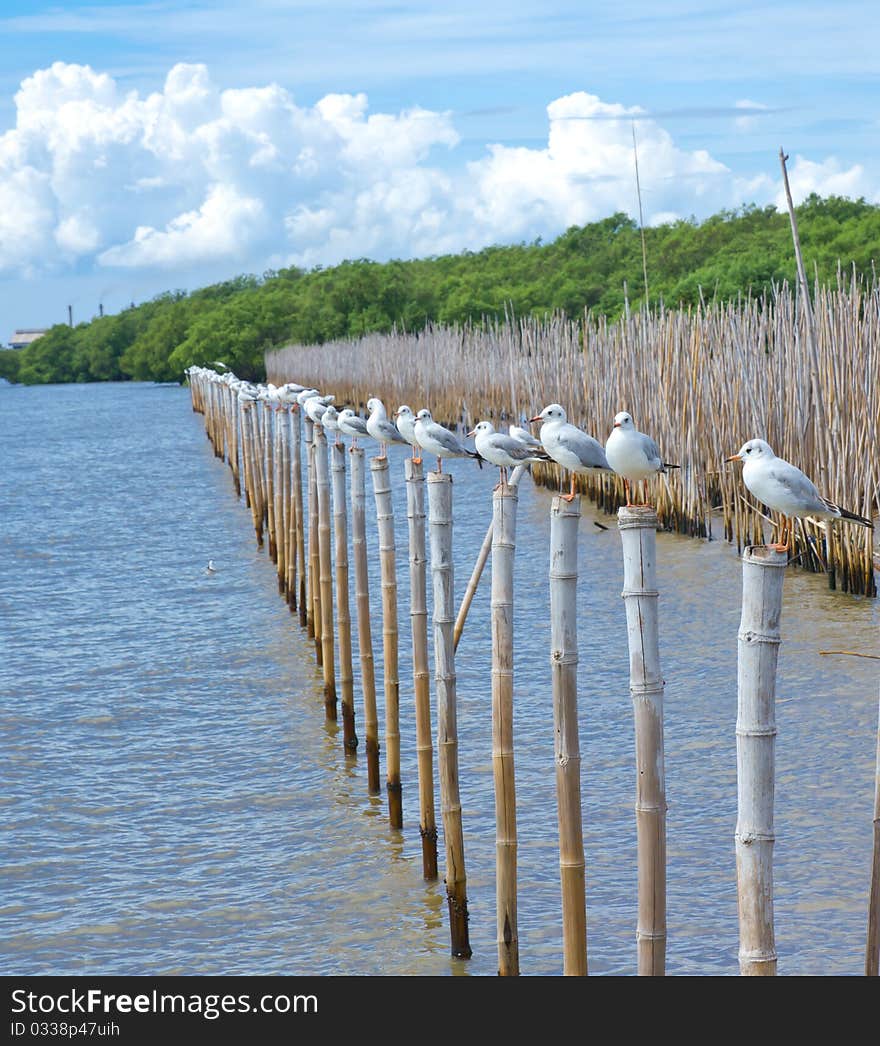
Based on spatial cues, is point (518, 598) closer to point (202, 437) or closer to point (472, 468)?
point (472, 468)

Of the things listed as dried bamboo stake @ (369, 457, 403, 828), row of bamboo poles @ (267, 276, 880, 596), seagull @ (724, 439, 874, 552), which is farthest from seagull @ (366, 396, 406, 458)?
seagull @ (724, 439, 874, 552)

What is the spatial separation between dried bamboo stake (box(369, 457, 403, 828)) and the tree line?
1122 centimetres

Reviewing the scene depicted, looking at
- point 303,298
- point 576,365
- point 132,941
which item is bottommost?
point 132,941

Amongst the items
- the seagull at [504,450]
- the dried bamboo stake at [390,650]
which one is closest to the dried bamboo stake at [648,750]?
the dried bamboo stake at [390,650]

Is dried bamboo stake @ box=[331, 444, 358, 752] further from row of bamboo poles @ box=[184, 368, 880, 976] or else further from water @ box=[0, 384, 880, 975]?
water @ box=[0, 384, 880, 975]

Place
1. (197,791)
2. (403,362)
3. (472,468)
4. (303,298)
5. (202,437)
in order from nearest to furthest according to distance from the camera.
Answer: (197,791) → (472,468) → (403,362) → (202,437) → (303,298)

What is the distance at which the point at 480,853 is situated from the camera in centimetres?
791

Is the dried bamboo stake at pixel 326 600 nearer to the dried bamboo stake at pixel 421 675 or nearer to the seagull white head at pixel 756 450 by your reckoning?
the dried bamboo stake at pixel 421 675

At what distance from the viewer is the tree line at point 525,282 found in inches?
1549

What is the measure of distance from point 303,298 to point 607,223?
21.8 metres

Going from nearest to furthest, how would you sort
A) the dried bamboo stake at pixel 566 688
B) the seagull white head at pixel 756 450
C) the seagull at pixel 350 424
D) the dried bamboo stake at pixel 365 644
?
1. the dried bamboo stake at pixel 566 688
2. the seagull white head at pixel 756 450
3. the dried bamboo stake at pixel 365 644
4. the seagull at pixel 350 424

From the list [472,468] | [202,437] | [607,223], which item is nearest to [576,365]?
[472,468]

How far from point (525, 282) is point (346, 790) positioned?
67.3 m

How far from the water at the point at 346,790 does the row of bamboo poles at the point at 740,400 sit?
1.84ft
